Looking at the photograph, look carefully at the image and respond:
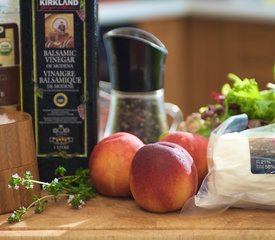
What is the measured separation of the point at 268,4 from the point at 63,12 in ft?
9.40

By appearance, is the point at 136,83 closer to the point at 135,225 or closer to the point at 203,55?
the point at 135,225

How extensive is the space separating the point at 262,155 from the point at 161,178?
132mm

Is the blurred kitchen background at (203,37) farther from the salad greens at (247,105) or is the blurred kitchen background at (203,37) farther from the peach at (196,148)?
the peach at (196,148)

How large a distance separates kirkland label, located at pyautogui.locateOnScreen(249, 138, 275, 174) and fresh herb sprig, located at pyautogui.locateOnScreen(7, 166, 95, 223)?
23cm

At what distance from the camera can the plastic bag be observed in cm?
96

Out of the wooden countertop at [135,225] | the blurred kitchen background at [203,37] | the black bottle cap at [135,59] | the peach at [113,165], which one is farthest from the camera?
the blurred kitchen background at [203,37]

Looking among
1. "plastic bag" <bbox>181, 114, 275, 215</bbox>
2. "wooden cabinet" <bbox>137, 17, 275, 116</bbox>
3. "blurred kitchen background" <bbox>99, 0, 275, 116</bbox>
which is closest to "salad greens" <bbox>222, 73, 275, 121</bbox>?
"plastic bag" <bbox>181, 114, 275, 215</bbox>

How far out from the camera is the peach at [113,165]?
1.04 m

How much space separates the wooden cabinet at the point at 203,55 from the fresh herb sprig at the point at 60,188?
2.84 m

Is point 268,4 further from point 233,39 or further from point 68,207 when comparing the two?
point 68,207

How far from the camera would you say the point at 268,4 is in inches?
149

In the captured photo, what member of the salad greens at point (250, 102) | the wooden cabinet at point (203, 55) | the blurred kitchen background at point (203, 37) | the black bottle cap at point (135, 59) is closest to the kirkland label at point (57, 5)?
the black bottle cap at point (135, 59)

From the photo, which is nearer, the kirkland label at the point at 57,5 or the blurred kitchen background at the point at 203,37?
the kirkland label at the point at 57,5

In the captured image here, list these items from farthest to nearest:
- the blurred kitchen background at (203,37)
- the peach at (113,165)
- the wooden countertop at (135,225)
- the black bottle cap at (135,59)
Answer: the blurred kitchen background at (203,37) → the black bottle cap at (135,59) → the peach at (113,165) → the wooden countertop at (135,225)
